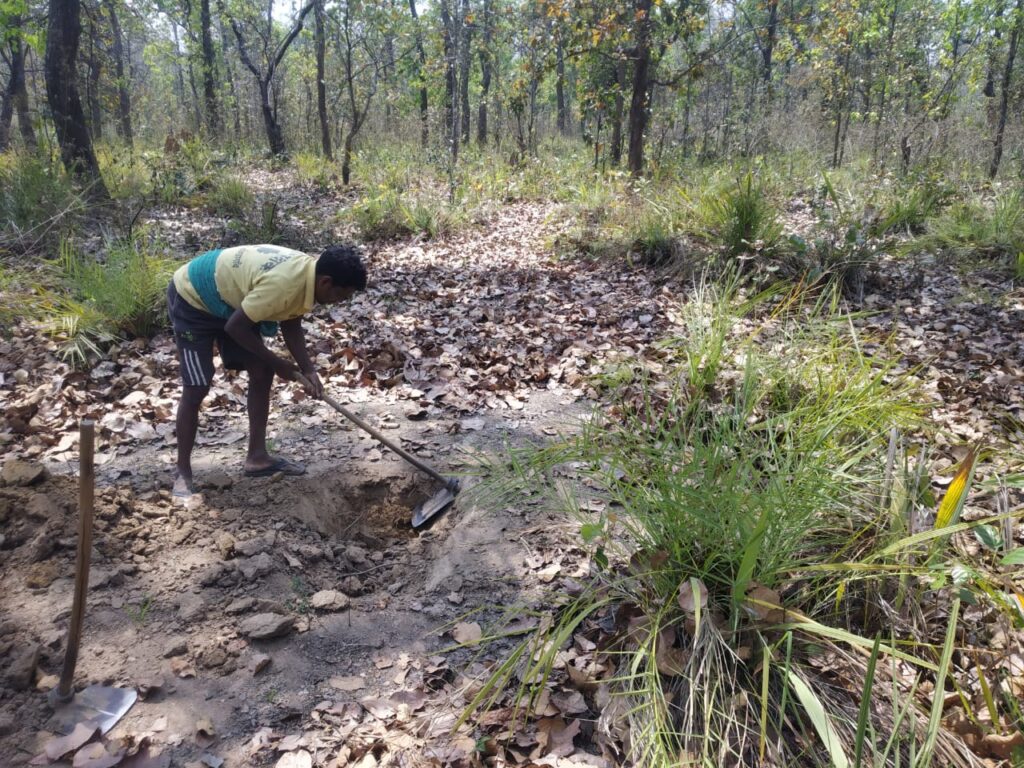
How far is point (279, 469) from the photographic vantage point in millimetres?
3527

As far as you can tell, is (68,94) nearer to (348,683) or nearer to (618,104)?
(618,104)

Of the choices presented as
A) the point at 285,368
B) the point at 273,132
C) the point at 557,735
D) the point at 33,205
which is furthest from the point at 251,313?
the point at 273,132

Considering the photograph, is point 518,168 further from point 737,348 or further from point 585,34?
point 737,348

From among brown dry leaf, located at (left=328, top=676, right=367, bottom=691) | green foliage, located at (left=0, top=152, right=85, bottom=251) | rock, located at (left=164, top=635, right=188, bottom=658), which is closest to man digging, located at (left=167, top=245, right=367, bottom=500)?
rock, located at (left=164, top=635, right=188, bottom=658)

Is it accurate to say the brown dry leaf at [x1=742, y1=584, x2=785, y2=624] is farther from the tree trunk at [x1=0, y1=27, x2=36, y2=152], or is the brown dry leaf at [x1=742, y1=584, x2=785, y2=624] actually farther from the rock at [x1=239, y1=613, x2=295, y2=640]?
the tree trunk at [x1=0, y1=27, x2=36, y2=152]

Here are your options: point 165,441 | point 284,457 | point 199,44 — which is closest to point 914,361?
point 284,457

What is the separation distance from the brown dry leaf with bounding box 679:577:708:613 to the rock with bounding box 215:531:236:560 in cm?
202

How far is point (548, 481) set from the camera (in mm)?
3164

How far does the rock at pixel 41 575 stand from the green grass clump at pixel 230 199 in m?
6.75

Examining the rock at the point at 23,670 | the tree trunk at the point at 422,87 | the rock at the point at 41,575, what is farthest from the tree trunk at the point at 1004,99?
the rock at the point at 23,670

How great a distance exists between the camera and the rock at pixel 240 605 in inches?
99.0

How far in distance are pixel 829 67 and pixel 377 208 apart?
377 inches

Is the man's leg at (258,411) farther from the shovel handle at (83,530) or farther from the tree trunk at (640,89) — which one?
the tree trunk at (640,89)

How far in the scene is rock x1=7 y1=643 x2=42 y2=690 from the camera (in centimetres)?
209
